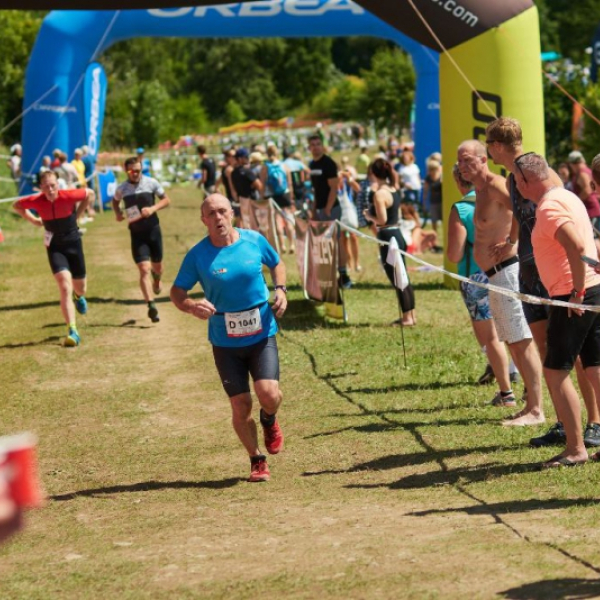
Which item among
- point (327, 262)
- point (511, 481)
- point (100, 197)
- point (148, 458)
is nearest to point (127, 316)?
point (327, 262)

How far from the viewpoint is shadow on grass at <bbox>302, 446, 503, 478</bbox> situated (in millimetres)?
7496

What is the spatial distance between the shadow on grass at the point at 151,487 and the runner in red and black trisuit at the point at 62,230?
534 centimetres

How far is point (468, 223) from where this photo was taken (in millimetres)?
8672

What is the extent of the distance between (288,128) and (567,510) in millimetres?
61774

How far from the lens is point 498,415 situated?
340 inches

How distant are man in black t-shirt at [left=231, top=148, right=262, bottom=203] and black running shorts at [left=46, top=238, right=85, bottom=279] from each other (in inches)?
252

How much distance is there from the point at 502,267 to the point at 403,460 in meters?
1.56

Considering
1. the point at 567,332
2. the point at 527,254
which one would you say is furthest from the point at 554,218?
the point at 527,254

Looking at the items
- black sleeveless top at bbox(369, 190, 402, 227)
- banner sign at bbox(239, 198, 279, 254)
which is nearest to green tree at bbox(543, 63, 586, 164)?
banner sign at bbox(239, 198, 279, 254)

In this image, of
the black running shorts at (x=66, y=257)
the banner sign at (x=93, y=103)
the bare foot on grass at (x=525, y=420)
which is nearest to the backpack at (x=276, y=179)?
the black running shorts at (x=66, y=257)

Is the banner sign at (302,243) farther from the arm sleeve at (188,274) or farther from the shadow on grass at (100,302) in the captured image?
the arm sleeve at (188,274)

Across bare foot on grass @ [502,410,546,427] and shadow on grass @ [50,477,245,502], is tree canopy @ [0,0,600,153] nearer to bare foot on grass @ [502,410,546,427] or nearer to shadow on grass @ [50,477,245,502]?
bare foot on grass @ [502,410,546,427]

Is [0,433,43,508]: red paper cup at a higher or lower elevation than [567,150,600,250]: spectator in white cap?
higher

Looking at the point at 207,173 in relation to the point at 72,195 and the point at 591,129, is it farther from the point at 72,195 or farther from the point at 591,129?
the point at 72,195
